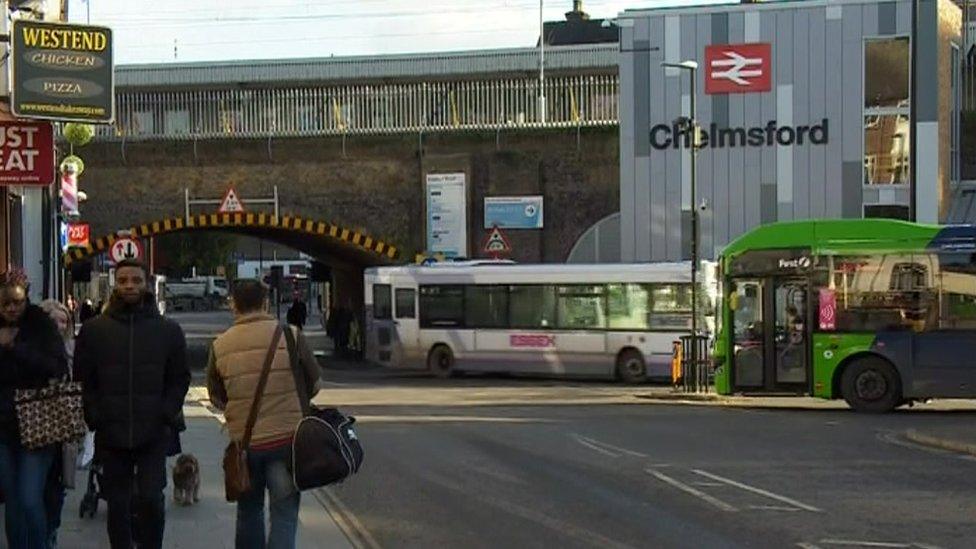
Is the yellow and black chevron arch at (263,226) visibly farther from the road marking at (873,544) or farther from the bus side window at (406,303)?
the road marking at (873,544)

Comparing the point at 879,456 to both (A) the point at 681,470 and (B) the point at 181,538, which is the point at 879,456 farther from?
(B) the point at 181,538

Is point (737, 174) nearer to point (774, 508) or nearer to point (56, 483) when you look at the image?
point (774, 508)

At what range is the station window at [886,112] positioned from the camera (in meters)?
34.5

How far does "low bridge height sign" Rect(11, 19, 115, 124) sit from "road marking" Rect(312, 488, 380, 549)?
479cm

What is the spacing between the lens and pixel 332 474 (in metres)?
7.09

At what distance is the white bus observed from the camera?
3050cm

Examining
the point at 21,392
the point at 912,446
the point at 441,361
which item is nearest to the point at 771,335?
the point at 912,446

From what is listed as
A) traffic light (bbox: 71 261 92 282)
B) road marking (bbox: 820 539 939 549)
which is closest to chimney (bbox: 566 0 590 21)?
traffic light (bbox: 71 261 92 282)

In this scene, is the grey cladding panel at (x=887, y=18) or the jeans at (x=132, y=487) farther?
the grey cladding panel at (x=887, y=18)

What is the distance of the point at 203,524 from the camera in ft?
34.7

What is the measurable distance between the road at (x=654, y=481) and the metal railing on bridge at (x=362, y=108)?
653 inches

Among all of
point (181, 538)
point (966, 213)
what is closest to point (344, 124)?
→ point (966, 213)

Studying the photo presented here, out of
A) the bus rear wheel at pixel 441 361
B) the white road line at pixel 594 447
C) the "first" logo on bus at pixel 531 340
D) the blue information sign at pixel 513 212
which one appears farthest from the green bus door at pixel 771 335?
A: the blue information sign at pixel 513 212

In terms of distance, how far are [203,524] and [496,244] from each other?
988 inches
